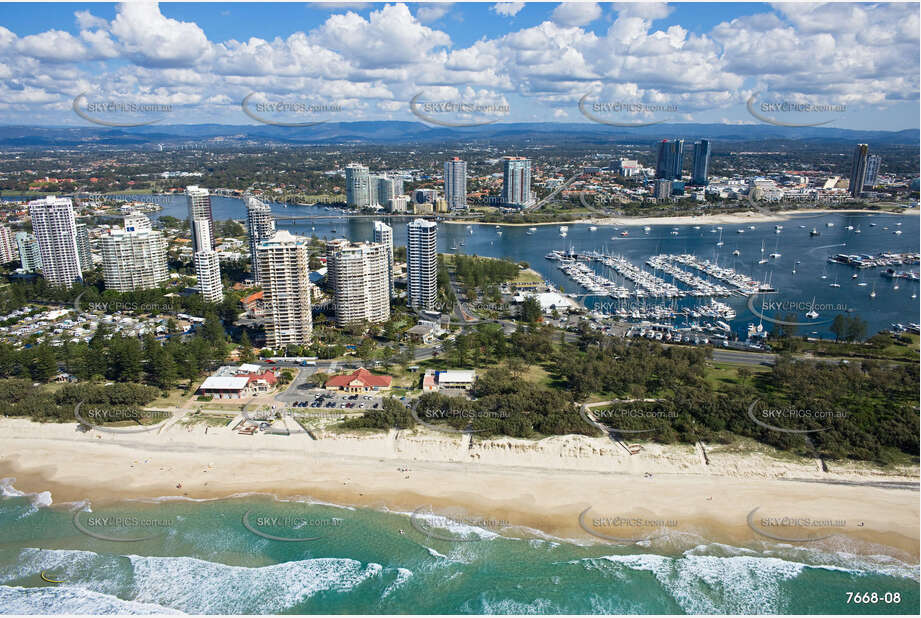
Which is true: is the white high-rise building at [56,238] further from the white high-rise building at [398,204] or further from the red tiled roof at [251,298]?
the white high-rise building at [398,204]

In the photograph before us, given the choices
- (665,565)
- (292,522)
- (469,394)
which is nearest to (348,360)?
(469,394)

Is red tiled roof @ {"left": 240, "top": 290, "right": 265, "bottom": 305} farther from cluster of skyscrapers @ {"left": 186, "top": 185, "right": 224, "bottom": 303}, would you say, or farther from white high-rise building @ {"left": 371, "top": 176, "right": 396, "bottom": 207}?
white high-rise building @ {"left": 371, "top": 176, "right": 396, "bottom": 207}

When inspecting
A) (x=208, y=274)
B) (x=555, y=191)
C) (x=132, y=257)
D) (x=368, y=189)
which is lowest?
(x=208, y=274)

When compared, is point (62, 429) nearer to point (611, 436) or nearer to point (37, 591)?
point (37, 591)

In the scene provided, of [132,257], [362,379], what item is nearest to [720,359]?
[362,379]

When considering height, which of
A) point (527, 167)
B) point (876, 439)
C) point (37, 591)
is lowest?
point (37, 591)

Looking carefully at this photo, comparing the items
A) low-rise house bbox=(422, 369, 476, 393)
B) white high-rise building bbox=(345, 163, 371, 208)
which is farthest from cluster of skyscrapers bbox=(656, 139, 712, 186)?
low-rise house bbox=(422, 369, 476, 393)

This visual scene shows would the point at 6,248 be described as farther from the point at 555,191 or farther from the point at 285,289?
the point at 555,191
